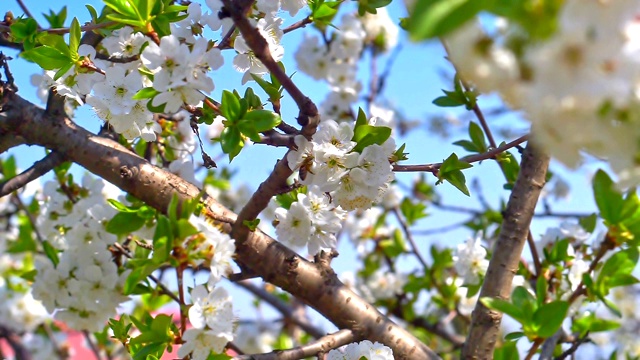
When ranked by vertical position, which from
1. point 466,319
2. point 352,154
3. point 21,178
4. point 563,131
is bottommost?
point 563,131

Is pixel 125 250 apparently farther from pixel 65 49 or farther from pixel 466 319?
pixel 466 319

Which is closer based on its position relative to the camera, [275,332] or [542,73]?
[542,73]

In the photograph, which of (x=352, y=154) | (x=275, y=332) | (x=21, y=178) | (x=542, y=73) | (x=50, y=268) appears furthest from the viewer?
(x=275, y=332)

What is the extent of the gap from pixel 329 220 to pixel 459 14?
965mm

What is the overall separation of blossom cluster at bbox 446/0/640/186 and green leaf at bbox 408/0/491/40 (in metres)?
0.03

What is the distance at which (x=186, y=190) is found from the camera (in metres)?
1.48

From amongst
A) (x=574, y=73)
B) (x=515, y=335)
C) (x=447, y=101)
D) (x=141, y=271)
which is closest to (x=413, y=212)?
(x=447, y=101)

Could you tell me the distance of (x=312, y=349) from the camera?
56.1 inches

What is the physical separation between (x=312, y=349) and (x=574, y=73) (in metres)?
0.99

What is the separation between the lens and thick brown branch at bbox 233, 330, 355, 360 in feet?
4.34

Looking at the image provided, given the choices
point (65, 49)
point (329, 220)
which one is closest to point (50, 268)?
point (65, 49)

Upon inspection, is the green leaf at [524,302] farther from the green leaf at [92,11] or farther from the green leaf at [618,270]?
the green leaf at [92,11]

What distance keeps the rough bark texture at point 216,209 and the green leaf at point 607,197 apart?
537 millimetres

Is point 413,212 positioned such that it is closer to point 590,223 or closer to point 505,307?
point 590,223
